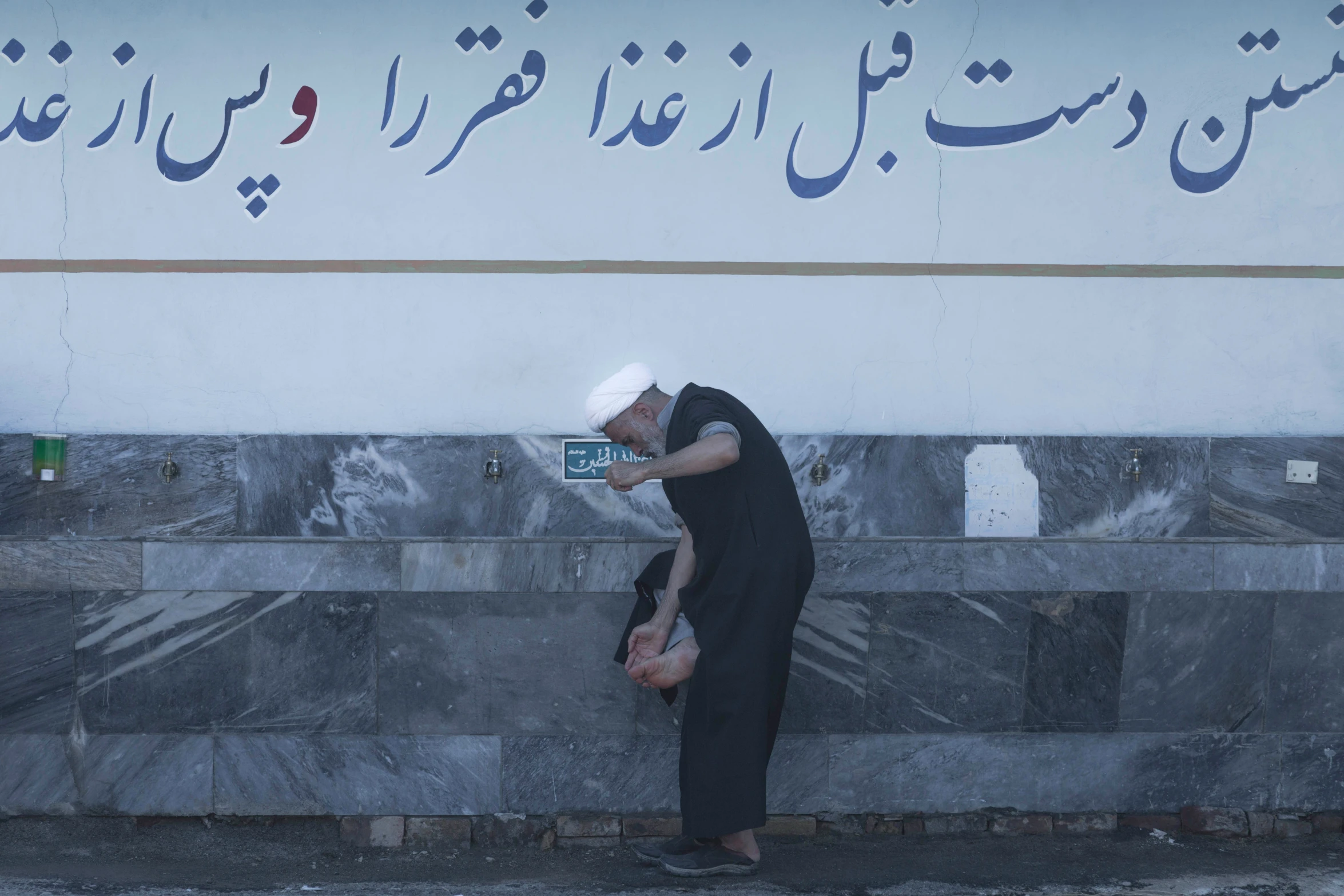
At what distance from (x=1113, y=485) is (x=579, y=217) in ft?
6.79

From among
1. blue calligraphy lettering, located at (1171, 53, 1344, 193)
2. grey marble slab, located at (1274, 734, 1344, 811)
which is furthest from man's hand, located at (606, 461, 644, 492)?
grey marble slab, located at (1274, 734, 1344, 811)

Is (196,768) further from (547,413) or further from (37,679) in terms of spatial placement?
(547,413)

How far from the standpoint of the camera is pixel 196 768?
12.6 feet

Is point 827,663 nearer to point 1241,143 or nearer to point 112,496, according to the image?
point 1241,143

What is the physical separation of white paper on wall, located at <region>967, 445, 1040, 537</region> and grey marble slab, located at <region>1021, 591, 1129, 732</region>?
28cm

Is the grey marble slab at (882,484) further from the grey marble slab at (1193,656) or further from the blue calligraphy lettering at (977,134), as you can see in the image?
the blue calligraphy lettering at (977,134)

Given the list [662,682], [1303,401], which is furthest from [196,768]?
[1303,401]

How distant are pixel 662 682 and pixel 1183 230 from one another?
2.40 metres

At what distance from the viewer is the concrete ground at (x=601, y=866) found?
352 cm

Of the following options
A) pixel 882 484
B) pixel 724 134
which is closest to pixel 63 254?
pixel 724 134

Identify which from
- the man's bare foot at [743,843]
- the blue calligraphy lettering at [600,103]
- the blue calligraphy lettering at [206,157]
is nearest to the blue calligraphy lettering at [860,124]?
the blue calligraphy lettering at [600,103]

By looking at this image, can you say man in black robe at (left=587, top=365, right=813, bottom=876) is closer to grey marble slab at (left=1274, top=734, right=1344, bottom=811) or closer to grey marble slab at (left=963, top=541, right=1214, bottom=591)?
grey marble slab at (left=963, top=541, right=1214, bottom=591)

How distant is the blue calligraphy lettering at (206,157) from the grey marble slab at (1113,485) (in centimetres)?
287

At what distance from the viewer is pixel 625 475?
318cm
